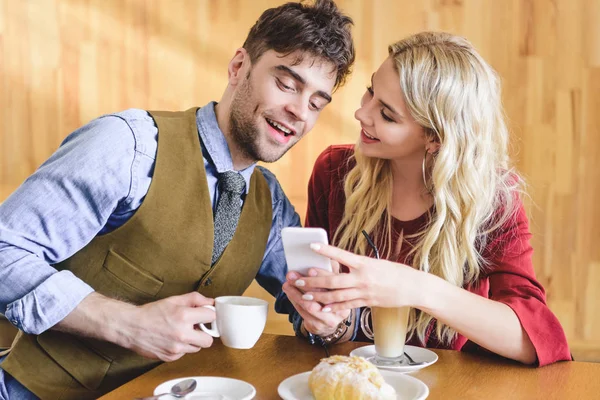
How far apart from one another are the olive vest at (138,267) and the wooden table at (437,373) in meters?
0.19

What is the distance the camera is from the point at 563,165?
2.79 meters

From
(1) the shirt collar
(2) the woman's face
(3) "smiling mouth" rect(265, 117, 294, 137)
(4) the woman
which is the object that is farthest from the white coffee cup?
(2) the woman's face

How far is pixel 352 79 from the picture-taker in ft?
9.71

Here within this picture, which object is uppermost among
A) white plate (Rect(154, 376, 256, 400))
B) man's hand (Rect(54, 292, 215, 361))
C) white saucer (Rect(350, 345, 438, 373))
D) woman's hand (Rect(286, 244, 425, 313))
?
woman's hand (Rect(286, 244, 425, 313))

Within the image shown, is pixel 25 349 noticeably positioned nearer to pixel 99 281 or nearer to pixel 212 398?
pixel 99 281

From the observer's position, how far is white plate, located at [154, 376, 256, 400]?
1134 mm

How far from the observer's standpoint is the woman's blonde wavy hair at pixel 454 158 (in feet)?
5.58

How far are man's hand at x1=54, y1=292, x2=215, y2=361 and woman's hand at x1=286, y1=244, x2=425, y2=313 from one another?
20 cm

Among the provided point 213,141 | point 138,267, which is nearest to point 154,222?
point 138,267

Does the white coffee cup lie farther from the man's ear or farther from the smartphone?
the man's ear

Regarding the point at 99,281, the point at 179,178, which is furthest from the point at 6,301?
the point at 179,178

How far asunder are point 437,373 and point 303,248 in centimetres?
35

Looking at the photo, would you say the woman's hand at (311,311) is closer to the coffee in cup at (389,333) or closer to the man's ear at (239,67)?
the coffee in cup at (389,333)

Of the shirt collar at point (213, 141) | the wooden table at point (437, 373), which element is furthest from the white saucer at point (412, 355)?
the shirt collar at point (213, 141)
